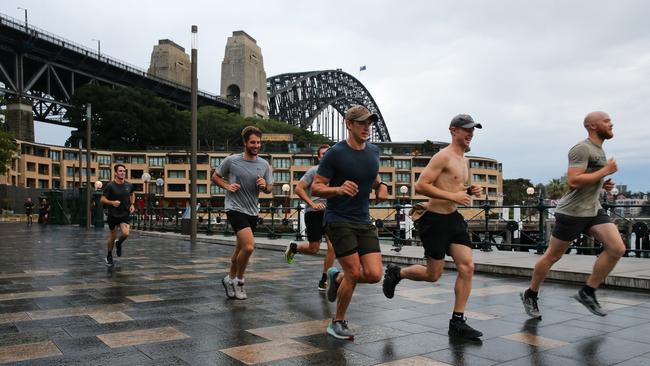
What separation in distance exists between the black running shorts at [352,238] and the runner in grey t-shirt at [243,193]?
1.97 m

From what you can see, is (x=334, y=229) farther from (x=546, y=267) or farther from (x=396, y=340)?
(x=546, y=267)

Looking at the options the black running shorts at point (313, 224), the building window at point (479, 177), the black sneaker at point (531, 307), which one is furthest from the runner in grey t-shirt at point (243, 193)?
the building window at point (479, 177)

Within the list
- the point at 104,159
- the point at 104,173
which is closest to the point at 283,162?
the point at 104,159

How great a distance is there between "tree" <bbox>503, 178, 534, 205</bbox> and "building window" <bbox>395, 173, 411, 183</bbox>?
102ft

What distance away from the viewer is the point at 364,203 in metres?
4.65

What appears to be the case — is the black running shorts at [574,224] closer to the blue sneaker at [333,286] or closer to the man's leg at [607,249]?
the man's leg at [607,249]

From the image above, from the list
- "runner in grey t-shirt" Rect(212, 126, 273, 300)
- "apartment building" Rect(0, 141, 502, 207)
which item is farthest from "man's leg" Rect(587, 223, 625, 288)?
"apartment building" Rect(0, 141, 502, 207)

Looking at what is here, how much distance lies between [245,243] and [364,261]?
2.10m

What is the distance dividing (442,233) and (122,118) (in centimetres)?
8627

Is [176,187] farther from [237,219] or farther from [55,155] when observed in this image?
[237,219]

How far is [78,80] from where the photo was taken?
95.8 meters

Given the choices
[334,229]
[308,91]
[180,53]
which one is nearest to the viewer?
[334,229]

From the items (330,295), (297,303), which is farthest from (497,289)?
(330,295)

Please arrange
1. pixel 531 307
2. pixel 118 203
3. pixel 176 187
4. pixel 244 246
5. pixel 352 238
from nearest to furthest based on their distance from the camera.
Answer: pixel 352 238 < pixel 531 307 < pixel 244 246 < pixel 118 203 < pixel 176 187
